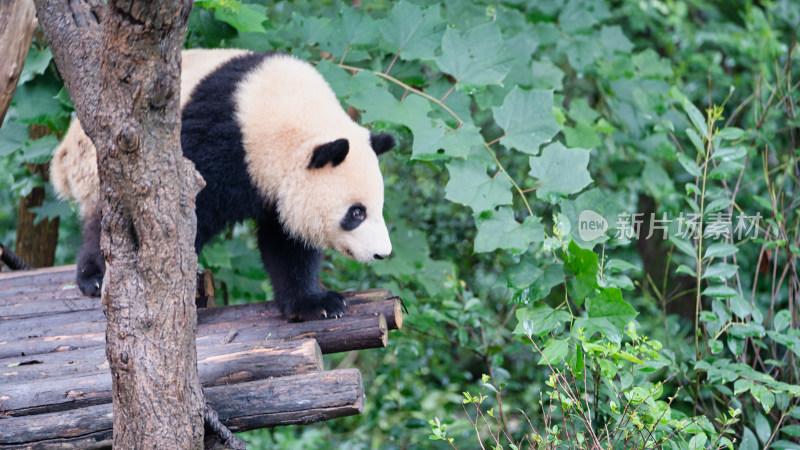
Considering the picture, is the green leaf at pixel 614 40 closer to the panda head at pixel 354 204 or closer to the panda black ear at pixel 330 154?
the panda head at pixel 354 204

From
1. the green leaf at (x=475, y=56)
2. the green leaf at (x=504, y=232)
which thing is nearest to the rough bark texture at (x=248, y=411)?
the green leaf at (x=504, y=232)

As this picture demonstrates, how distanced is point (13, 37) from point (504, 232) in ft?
7.23

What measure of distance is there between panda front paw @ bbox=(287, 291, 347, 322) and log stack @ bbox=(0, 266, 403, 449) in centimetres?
3

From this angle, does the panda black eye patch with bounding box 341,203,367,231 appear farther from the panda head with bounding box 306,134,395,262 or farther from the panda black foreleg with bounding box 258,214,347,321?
the panda black foreleg with bounding box 258,214,347,321

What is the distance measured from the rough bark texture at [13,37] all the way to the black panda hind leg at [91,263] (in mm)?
718

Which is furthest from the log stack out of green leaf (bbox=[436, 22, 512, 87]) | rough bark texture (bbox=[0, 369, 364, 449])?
green leaf (bbox=[436, 22, 512, 87])

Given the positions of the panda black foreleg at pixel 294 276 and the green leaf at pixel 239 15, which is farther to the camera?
the green leaf at pixel 239 15

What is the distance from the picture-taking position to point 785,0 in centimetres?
535

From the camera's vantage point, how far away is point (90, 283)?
9.55 feet

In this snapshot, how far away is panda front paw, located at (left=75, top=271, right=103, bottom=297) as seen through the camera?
2887 mm

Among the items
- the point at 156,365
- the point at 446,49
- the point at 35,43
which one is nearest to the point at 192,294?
the point at 156,365

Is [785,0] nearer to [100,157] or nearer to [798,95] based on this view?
[798,95]

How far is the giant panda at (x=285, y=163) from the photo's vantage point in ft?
8.23

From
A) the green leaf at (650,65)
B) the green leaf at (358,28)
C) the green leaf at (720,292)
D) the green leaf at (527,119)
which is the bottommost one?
the green leaf at (720,292)
